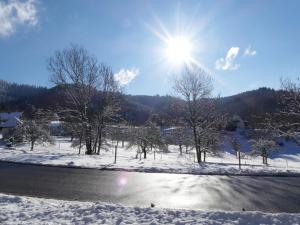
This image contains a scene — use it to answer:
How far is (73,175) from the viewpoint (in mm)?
15742

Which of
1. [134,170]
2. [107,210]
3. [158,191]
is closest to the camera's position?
[107,210]

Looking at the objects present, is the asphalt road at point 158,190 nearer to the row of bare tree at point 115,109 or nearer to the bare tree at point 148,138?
the row of bare tree at point 115,109

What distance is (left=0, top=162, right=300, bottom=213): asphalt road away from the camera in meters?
9.82

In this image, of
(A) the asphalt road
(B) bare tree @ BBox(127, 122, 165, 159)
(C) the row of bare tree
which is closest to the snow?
(A) the asphalt road

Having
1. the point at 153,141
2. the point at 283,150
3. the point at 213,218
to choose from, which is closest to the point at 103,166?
the point at 213,218

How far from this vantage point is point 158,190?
1212 centimetres

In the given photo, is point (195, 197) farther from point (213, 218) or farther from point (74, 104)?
point (74, 104)

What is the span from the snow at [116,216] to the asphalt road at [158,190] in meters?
1.15

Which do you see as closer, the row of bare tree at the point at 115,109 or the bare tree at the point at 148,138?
the row of bare tree at the point at 115,109

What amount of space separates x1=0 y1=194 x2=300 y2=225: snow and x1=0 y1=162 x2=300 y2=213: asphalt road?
1145 mm

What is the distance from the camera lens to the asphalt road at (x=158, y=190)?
32.2 feet

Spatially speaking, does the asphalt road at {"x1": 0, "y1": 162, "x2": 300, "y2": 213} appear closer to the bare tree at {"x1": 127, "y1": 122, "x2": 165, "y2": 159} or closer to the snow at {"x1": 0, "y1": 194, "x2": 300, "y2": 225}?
the snow at {"x1": 0, "y1": 194, "x2": 300, "y2": 225}

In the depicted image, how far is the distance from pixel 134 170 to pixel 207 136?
1588 cm

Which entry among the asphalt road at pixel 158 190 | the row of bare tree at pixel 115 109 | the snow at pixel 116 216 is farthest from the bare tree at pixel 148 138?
the snow at pixel 116 216
